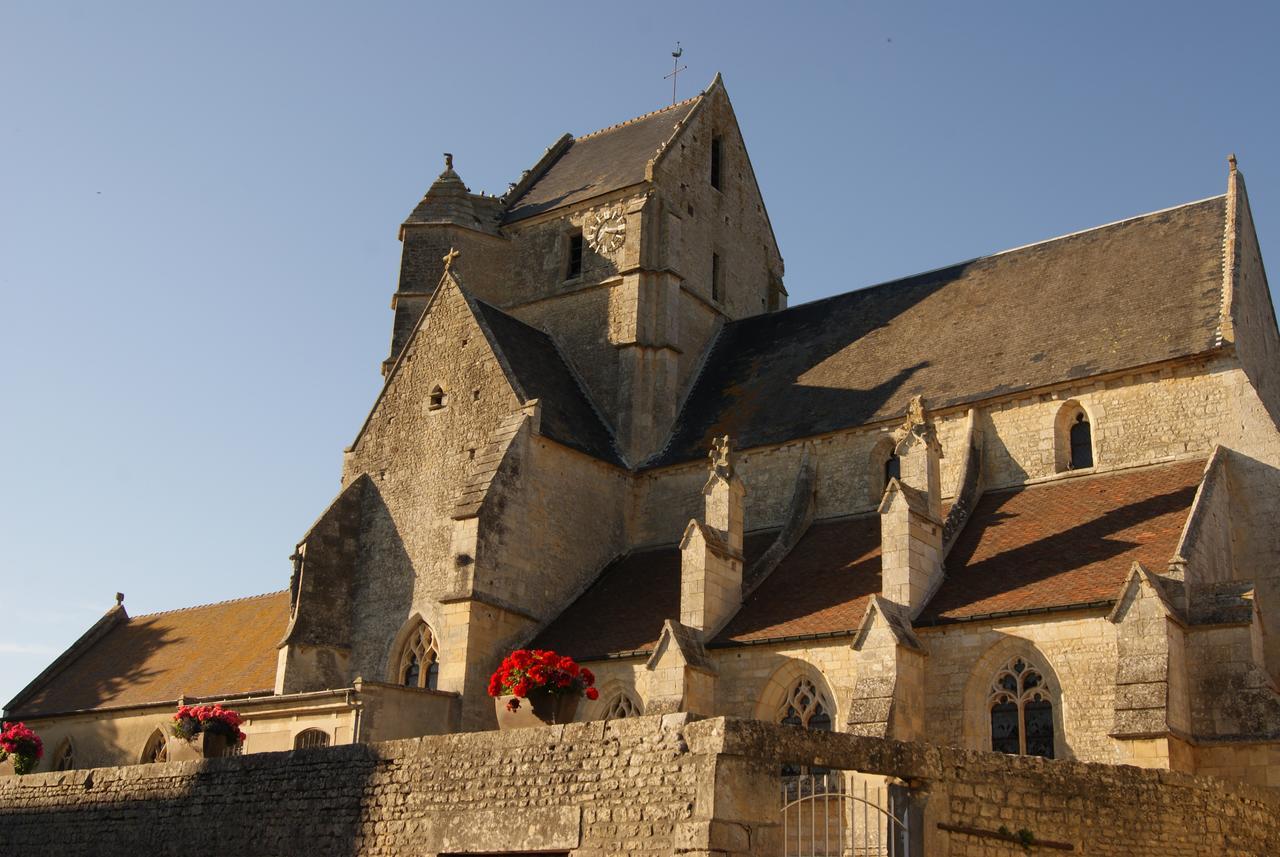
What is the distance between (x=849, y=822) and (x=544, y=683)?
7.32 meters

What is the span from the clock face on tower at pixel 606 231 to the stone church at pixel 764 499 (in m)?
0.07

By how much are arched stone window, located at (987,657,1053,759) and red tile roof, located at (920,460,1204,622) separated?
87 cm

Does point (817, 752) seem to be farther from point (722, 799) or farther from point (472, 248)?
point (472, 248)

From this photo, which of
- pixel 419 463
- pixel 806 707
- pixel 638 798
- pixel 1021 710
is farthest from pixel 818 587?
pixel 638 798

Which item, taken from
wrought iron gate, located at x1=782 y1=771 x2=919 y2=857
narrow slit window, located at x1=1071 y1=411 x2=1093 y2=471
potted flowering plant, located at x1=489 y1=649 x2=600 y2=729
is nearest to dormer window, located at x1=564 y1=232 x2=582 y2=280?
narrow slit window, located at x1=1071 y1=411 x2=1093 y2=471

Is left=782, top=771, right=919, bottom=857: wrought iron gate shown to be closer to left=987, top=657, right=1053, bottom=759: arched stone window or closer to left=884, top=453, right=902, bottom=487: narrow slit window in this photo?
left=987, top=657, right=1053, bottom=759: arched stone window

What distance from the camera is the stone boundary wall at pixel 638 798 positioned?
34.1 ft

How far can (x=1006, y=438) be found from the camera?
22.1m

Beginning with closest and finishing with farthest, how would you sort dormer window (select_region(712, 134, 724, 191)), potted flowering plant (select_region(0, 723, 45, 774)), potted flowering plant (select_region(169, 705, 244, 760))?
potted flowering plant (select_region(169, 705, 244, 760)) < potted flowering plant (select_region(0, 723, 45, 774)) < dormer window (select_region(712, 134, 724, 191))

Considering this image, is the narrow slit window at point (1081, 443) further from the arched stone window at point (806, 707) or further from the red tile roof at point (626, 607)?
the arched stone window at point (806, 707)

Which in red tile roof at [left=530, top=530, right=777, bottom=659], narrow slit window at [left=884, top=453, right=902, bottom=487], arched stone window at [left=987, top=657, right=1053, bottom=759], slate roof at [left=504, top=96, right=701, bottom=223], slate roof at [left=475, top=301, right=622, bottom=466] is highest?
slate roof at [left=504, top=96, right=701, bottom=223]

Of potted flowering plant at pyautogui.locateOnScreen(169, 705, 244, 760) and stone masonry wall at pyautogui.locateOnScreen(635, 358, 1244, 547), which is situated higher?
stone masonry wall at pyautogui.locateOnScreen(635, 358, 1244, 547)

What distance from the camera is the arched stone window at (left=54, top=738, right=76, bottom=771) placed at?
1137 inches


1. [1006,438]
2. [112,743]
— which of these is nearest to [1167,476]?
[1006,438]
